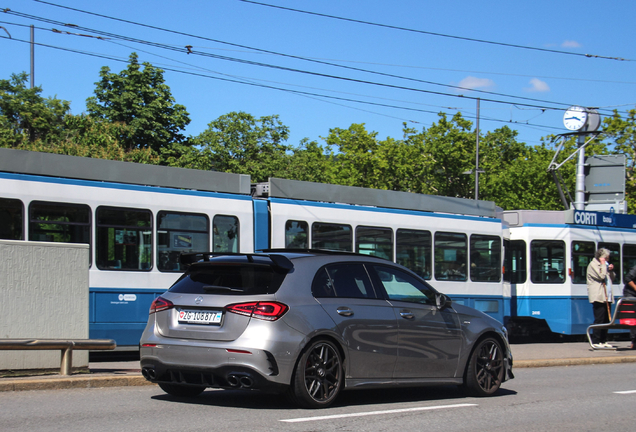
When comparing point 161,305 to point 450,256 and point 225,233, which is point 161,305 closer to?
point 225,233

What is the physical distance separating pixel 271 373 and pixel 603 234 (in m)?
16.0

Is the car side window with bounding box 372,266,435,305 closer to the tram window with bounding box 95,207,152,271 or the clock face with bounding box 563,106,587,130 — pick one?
the tram window with bounding box 95,207,152,271

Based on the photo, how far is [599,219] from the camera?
69.8 ft

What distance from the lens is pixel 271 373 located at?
23.9 ft

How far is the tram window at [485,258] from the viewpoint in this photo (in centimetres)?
1853

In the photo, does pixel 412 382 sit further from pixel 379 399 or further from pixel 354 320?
pixel 354 320

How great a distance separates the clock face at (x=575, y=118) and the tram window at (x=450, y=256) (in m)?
13.5

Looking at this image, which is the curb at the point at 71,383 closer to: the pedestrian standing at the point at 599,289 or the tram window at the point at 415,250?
the tram window at the point at 415,250

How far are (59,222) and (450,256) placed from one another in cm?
876

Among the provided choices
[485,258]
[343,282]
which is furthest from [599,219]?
[343,282]

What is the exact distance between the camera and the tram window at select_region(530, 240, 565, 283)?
66.5 ft

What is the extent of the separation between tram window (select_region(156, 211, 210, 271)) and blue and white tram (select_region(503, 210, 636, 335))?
8654 millimetres

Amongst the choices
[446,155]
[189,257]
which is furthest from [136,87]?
[189,257]

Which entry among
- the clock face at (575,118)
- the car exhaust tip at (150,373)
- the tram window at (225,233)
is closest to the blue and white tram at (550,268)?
the tram window at (225,233)
